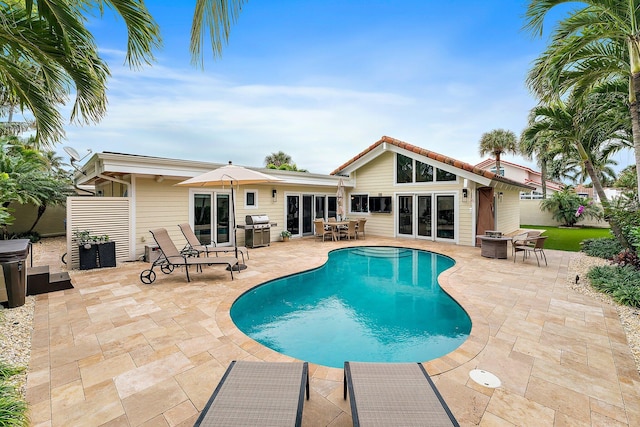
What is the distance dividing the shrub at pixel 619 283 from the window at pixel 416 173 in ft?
20.8

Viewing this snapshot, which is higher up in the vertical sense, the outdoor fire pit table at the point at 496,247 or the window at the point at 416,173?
the window at the point at 416,173

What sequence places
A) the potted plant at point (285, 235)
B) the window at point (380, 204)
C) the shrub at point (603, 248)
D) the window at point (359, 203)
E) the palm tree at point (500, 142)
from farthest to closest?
the palm tree at point (500, 142) → the window at point (359, 203) → the window at point (380, 204) → the potted plant at point (285, 235) → the shrub at point (603, 248)

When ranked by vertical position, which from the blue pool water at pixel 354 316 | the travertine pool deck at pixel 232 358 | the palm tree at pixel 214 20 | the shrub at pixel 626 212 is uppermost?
the palm tree at pixel 214 20

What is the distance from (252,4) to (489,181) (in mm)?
10863

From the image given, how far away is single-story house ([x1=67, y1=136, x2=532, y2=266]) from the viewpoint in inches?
325

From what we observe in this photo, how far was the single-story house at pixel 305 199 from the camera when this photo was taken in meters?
8.26

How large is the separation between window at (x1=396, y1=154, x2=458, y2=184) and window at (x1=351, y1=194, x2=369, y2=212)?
2.04 meters

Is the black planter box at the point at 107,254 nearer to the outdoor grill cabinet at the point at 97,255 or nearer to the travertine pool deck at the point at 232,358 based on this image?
the outdoor grill cabinet at the point at 97,255

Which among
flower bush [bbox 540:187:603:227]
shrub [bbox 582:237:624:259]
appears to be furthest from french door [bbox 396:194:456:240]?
flower bush [bbox 540:187:603:227]

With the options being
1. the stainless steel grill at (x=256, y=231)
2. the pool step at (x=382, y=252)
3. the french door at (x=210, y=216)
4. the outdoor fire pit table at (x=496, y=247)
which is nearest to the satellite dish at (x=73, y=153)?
the french door at (x=210, y=216)

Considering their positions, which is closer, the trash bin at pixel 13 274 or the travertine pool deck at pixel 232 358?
the travertine pool deck at pixel 232 358

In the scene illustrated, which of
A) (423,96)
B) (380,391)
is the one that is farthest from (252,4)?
(423,96)

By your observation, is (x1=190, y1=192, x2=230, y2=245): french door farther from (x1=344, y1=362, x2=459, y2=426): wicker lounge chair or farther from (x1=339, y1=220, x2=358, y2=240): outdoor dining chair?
(x1=344, y1=362, x2=459, y2=426): wicker lounge chair

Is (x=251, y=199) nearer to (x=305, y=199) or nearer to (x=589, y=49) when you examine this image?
(x=305, y=199)
